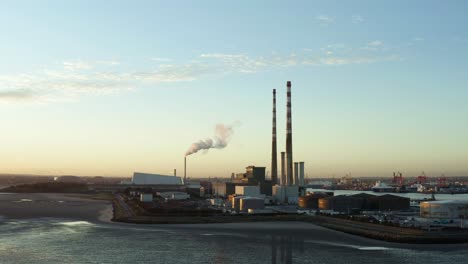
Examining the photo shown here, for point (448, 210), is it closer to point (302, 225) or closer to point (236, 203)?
point (302, 225)

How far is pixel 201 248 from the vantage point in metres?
53.6

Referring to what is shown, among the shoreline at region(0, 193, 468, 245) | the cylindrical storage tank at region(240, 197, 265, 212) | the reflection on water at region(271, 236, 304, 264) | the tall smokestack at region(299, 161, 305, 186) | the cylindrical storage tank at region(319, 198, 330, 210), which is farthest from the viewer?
the tall smokestack at region(299, 161, 305, 186)

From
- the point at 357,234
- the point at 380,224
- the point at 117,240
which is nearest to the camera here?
the point at 117,240

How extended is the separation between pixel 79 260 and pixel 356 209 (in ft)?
266

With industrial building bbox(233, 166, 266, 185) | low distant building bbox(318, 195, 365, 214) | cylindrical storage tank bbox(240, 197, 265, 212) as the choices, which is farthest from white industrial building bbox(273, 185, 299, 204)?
cylindrical storage tank bbox(240, 197, 265, 212)

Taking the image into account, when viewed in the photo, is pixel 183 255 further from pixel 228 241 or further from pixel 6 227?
pixel 6 227

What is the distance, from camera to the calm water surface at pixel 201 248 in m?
47.2

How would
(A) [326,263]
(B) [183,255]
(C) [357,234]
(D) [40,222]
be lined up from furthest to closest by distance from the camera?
1. (D) [40,222]
2. (C) [357,234]
3. (B) [183,255]
4. (A) [326,263]

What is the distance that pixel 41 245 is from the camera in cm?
5634

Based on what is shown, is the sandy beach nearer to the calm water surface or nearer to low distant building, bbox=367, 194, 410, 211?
the calm water surface

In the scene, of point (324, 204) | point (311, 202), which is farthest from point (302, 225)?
point (311, 202)

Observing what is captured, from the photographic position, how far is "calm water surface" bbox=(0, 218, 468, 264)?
4719 centimetres

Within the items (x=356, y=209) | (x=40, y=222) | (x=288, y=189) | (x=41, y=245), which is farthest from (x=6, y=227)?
(x=288, y=189)

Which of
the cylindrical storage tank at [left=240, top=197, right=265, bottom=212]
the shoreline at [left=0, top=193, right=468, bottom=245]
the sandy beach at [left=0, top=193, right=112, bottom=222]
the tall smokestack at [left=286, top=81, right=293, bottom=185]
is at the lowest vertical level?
the sandy beach at [left=0, top=193, right=112, bottom=222]
